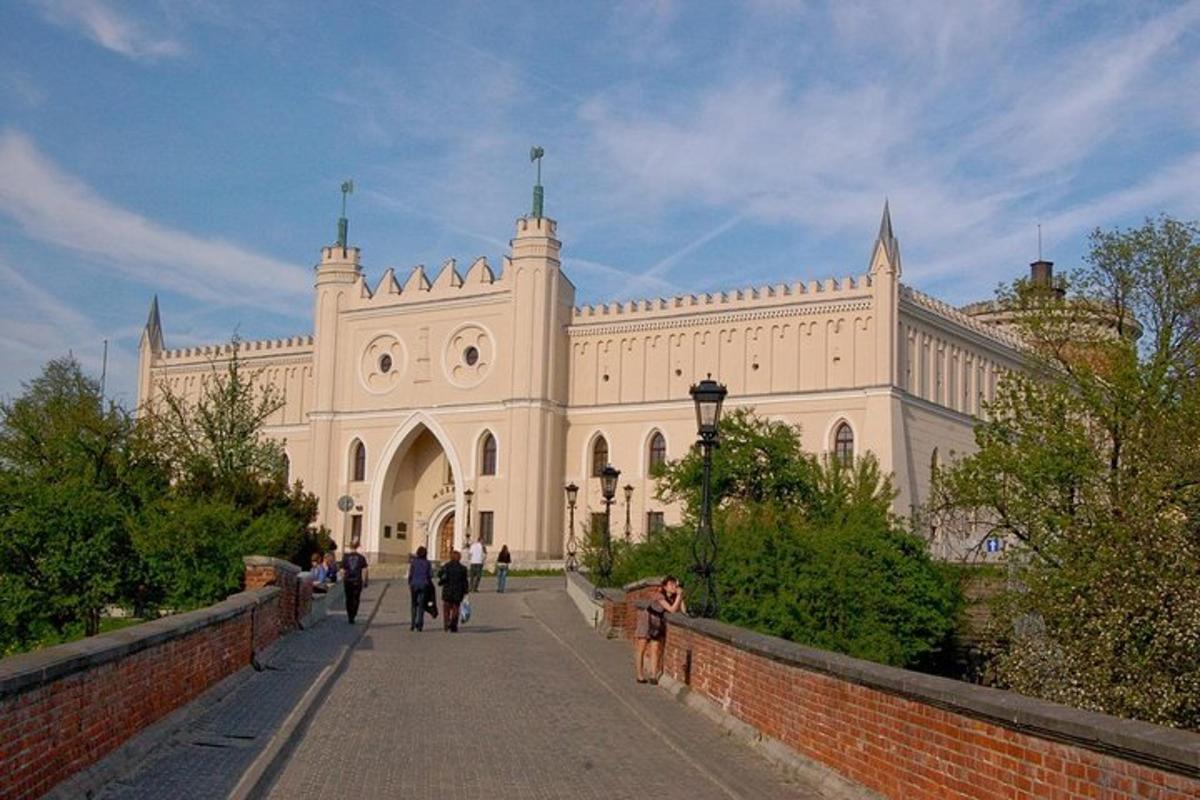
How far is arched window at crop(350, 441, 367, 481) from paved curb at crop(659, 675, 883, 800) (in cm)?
4631

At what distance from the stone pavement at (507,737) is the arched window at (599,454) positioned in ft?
114

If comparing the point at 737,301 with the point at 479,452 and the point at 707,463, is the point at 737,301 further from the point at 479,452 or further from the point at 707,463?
the point at 707,463

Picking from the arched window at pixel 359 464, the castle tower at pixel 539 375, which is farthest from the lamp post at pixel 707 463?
the arched window at pixel 359 464

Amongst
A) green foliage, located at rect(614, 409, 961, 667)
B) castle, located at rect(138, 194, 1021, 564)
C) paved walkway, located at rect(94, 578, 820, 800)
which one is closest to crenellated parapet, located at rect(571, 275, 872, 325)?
castle, located at rect(138, 194, 1021, 564)

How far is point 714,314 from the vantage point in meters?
54.2

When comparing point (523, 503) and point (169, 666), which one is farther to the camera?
point (523, 503)

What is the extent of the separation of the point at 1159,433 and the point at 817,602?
831 cm

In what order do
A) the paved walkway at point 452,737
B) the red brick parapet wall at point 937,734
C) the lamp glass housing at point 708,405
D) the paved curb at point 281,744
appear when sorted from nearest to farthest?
1. the red brick parapet wall at point 937,734
2. the paved curb at point 281,744
3. the paved walkway at point 452,737
4. the lamp glass housing at point 708,405

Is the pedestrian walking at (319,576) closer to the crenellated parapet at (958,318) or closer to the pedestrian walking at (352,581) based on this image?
the pedestrian walking at (352,581)

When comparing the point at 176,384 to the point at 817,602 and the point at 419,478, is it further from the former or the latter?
the point at 817,602

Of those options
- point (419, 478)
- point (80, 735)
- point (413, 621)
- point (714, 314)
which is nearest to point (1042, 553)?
point (413, 621)

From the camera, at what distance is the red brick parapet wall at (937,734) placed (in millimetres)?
6391

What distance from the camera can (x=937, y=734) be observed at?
335 inches

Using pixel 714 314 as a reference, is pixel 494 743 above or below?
below
